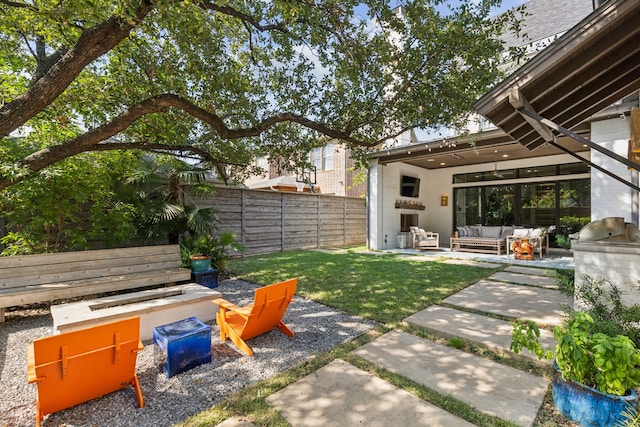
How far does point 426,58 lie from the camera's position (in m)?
4.69

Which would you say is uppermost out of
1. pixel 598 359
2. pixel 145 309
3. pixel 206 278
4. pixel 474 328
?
pixel 598 359

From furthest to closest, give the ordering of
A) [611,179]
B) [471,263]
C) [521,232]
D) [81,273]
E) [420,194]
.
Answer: [420,194] → [521,232] → [471,263] → [611,179] → [81,273]

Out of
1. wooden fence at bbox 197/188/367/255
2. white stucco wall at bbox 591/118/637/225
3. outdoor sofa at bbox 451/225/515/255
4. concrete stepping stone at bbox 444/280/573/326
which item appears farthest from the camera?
outdoor sofa at bbox 451/225/515/255

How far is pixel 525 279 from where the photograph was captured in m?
5.87

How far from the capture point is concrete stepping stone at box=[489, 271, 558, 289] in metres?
5.41

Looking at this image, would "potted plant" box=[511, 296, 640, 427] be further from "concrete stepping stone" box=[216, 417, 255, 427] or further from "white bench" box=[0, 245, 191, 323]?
"white bench" box=[0, 245, 191, 323]

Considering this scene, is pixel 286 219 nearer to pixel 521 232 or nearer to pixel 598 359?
pixel 521 232

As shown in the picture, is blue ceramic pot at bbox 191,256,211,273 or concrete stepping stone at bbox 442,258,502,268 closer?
blue ceramic pot at bbox 191,256,211,273

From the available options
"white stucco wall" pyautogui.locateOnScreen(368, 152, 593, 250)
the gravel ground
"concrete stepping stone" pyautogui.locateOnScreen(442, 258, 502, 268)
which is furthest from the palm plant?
"concrete stepping stone" pyautogui.locateOnScreen(442, 258, 502, 268)

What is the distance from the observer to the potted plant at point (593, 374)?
5.34ft

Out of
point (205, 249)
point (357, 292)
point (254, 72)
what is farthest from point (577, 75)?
point (205, 249)

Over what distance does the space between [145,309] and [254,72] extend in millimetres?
4948

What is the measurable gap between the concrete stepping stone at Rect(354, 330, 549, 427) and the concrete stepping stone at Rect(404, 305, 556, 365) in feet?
0.94

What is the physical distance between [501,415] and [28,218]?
21.4 ft
